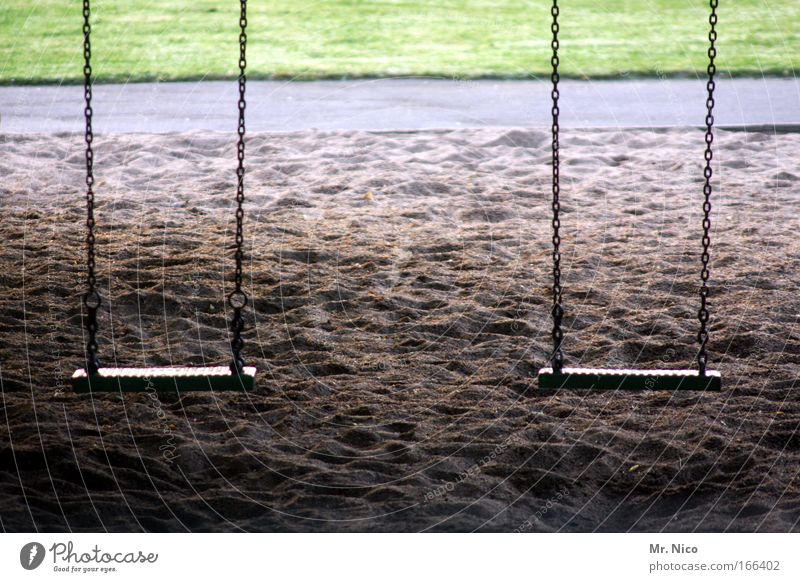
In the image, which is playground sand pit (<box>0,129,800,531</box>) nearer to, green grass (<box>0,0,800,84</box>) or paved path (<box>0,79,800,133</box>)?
paved path (<box>0,79,800,133</box>)

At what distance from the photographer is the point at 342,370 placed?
16.0 ft

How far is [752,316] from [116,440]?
3199 mm

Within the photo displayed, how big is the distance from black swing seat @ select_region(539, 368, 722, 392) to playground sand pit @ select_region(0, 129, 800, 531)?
0.43 meters

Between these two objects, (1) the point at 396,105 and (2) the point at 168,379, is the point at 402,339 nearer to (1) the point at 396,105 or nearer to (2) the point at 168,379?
(2) the point at 168,379

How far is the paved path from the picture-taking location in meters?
9.61

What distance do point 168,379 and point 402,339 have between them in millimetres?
1758

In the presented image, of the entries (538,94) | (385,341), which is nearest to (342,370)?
(385,341)

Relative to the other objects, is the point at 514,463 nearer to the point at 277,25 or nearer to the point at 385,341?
the point at 385,341

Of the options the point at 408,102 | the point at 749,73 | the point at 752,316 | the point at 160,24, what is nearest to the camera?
the point at 752,316

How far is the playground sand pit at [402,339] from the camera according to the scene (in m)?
3.84
